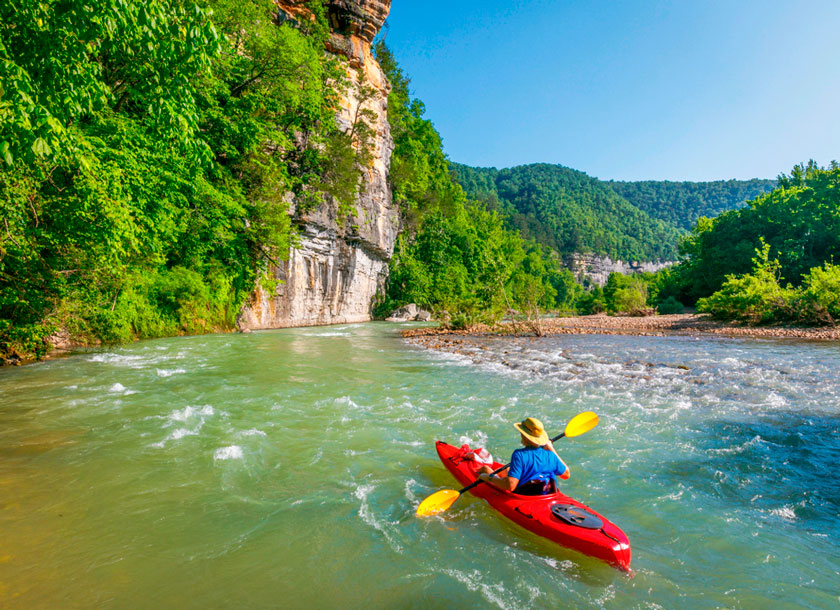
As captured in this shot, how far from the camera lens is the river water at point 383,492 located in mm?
2658

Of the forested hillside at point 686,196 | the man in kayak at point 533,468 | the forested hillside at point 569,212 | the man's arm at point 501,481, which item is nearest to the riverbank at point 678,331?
the man's arm at point 501,481

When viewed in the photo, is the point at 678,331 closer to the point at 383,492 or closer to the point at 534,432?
the point at 534,432

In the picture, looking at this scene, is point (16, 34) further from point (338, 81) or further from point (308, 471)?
point (338, 81)

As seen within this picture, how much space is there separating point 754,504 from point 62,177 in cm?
1073

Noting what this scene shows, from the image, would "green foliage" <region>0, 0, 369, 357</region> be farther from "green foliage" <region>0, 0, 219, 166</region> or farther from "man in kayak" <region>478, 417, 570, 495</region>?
"man in kayak" <region>478, 417, 570, 495</region>

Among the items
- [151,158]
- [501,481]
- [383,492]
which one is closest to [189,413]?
[383,492]

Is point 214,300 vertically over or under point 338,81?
under

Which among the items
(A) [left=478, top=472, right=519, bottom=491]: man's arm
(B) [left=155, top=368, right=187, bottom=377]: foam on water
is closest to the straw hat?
(A) [left=478, top=472, right=519, bottom=491]: man's arm

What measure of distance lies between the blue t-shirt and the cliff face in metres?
17.7

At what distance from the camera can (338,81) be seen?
24953 mm

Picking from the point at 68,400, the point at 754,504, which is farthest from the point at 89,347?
the point at 754,504

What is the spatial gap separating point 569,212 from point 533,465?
126m

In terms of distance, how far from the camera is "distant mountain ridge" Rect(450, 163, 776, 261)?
352ft

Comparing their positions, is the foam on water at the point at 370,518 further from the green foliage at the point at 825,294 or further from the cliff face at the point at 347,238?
the green foliage at the point at 825,294
